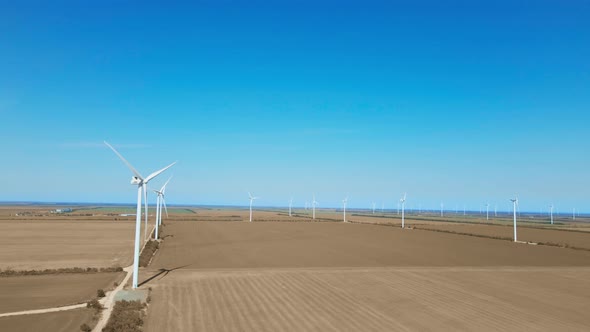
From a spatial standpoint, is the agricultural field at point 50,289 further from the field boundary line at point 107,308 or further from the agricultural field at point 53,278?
the field boundary line at point 107,308

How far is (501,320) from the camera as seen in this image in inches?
658

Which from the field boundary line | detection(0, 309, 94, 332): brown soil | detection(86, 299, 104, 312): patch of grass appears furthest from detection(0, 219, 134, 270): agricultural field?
detection(0, 309, 94, 332): brown soil

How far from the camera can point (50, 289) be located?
2152cm

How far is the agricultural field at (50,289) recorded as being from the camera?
18.4 meters

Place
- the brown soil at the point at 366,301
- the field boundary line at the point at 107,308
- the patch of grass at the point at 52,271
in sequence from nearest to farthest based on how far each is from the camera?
1. the field boundary line at the point at 107,308
2. the brown soil at the point at 366,301
3. the patch of grass at the point at 52,271

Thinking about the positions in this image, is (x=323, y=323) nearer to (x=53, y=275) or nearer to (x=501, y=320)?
(x=501, y=320)

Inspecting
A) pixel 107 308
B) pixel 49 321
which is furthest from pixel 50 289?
pixel 49 321

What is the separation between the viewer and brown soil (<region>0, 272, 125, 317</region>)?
18.4 m

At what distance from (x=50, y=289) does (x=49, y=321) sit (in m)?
6.95

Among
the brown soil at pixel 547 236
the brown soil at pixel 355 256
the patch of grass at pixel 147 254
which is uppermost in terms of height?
the patch of grass at pixel 147 254

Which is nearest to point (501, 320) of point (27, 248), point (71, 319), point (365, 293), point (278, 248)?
point (365, 293)

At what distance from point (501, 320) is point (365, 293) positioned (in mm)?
6594

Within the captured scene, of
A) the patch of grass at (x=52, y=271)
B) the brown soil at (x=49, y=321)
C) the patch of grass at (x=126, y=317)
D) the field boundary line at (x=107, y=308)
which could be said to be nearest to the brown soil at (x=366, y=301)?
the patch of grass at (x=126, y=317)

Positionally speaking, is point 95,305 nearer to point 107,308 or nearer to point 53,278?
point 107,308
